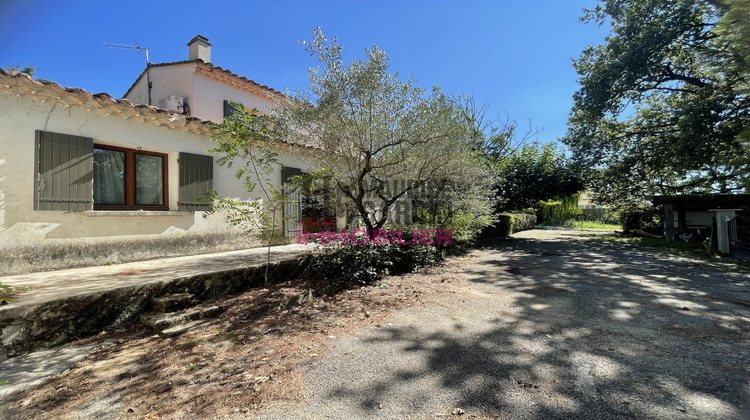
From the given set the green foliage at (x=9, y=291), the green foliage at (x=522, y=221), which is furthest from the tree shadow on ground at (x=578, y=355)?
the green foliage at (x=522, y=221)

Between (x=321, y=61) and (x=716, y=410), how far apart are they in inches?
204

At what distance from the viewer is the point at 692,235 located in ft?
36.7

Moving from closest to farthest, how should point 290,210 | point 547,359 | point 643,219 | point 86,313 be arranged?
1. point 547,359
2. point 86,313
3. point 290,210
4. point 643,219

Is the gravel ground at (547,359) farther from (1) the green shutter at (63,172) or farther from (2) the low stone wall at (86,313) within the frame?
(1) the green shutter at (63,172)

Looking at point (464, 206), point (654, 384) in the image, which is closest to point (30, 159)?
point (654, 384)

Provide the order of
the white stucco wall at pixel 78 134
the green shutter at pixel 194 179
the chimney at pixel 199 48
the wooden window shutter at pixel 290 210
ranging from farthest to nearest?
the chimney at pixel 199 48 → the wooden window shutter at pixel 290 210 → the green shutter at pixel 194 179 → the white stucco wall at pixel 78 134

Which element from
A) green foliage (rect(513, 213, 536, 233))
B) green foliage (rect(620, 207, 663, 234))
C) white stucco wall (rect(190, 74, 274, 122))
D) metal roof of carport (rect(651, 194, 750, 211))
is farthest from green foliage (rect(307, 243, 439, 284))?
green foliage (rect(620, 207, 663, 234))

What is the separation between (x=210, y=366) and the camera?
253cm

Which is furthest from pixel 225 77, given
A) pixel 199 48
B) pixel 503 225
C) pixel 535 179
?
pixel 535 179

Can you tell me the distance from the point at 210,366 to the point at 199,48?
9618 mm

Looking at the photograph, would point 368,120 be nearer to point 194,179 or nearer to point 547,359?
point 547,359

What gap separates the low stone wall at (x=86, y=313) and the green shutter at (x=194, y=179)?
2.29m

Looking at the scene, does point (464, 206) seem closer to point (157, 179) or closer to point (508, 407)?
point (508, 407)

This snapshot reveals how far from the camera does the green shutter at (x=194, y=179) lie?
585 cm
